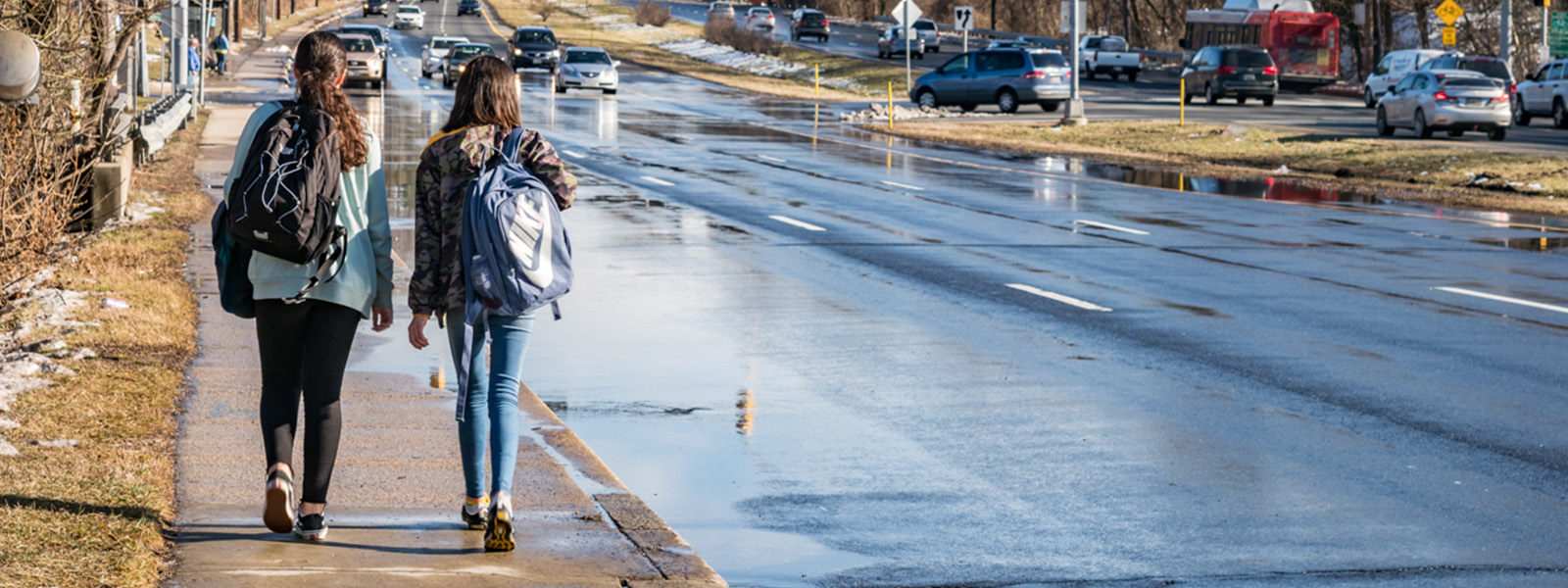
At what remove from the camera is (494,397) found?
6.27 m

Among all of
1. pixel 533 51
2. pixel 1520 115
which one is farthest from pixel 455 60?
pixel 1520 115

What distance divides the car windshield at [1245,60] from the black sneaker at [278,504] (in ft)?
157

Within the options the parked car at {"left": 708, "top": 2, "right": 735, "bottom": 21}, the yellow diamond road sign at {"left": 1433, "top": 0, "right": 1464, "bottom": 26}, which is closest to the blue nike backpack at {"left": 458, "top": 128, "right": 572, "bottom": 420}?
the yellow diamond road sign at {"left": 1433, "top": 0, "right": 1464, "bottom": 26}

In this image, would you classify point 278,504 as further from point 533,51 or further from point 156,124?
point 533,51

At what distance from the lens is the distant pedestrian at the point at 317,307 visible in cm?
611

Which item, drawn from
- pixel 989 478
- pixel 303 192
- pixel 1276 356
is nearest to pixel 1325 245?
pixel 1276 356

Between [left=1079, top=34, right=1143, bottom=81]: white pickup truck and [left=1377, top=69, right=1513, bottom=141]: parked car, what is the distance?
114 ft

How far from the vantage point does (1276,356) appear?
11008 mm

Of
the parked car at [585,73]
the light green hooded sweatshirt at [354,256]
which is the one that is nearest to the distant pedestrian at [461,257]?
the light green hooded sweatshirt at [354,256]

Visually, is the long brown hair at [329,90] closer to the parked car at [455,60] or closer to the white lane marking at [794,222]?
the white lane marking at [794,222]

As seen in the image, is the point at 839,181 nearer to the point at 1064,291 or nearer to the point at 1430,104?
the point at 1064,291

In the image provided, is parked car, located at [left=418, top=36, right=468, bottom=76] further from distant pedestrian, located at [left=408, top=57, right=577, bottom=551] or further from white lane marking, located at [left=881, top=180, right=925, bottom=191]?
distant pedestrian, located at [left=408, top=57, right=577, bottom=551]

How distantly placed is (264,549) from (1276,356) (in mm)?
6746

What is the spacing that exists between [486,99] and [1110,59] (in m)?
67.1
